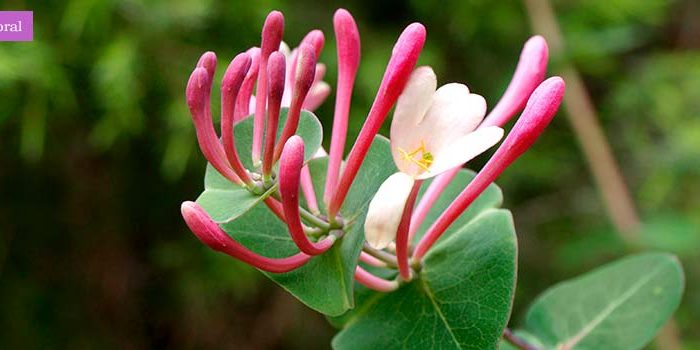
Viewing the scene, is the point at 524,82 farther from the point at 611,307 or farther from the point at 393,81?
the point at 611,307

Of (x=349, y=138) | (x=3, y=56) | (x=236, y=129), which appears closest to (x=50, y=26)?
(x=3, y=56)

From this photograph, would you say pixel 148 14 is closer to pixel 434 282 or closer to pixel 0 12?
pixel 0 12

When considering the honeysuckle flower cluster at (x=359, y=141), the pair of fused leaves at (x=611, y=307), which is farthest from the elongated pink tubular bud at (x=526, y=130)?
the pair of fused leaves at (x=611, y=307)

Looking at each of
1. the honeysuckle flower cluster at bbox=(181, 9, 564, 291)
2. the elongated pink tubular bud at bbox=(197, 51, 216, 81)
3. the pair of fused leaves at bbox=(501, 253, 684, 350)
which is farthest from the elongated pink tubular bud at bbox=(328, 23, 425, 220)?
the pair of fused leaves at bbox=(501, 253, 684, 350)

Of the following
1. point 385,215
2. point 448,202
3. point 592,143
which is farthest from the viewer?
point 592,143

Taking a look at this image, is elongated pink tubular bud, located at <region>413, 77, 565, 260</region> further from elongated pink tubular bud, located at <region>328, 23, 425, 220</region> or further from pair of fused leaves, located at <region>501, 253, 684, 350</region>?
pair of fused leaves, located at <region>501, 253, 684, 350</region>

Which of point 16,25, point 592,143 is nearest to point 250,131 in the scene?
point 16,25
